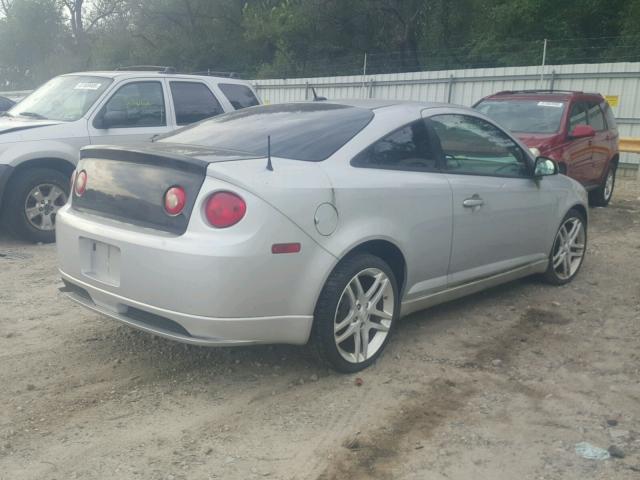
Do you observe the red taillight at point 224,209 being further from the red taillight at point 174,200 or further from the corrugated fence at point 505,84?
the corrugated fence at point 505,84

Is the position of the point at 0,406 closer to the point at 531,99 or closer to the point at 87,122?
the point at 87,122

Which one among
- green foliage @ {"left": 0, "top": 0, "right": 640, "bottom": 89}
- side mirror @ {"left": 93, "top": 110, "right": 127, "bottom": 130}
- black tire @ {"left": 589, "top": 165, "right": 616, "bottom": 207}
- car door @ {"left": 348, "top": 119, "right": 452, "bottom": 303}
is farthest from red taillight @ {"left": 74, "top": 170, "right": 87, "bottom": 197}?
green foliage @ {"left": 0, "top": 0, "right": 640, "bottom": 89}

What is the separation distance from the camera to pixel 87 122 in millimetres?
7527

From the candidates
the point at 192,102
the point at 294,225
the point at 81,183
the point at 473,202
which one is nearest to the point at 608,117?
the point at 192,102

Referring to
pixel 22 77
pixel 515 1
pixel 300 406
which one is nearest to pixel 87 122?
pixel 300 406

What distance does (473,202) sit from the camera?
4.80m

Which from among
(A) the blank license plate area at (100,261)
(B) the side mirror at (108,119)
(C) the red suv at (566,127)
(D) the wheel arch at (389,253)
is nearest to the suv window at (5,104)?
(B) the side mirror at (108,119)

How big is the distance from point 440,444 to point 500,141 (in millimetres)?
2821

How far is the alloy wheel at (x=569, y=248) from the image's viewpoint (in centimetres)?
610

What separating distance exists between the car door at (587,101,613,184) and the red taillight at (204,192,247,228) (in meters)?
7.66

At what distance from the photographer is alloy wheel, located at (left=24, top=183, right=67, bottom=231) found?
7324 millimetres

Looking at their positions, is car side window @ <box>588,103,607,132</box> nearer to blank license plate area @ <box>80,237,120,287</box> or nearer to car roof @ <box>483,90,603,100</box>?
car roof @ <box>483,90,603,100</box>

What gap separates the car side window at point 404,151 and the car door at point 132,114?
3966 millimetres

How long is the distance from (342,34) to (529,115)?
22.4m
